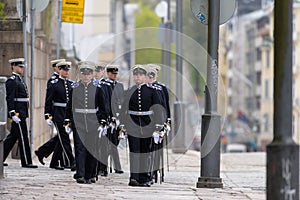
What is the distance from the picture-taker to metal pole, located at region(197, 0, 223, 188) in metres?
17.3

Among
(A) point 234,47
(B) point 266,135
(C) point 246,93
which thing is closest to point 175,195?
(B) point 266,135

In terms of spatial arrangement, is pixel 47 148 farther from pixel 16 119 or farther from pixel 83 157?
pixel 83 157

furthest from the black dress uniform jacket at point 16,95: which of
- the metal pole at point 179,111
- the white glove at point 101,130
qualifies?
the metal pole at point 179,111

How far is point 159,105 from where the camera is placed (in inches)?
711

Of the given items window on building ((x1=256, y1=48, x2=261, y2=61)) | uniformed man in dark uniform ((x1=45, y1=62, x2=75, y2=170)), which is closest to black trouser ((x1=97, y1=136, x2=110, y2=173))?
uniformed man in dark uniform ((x1=45, y1=62, x2=75, y2=170))

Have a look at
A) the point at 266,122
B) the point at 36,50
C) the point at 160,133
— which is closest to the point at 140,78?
the point at 160,133

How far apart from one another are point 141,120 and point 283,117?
687 centimetres

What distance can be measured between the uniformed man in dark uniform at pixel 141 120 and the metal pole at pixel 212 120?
926mm

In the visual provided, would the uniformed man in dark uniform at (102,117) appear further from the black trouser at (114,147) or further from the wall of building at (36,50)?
the wall of building at (36,50)

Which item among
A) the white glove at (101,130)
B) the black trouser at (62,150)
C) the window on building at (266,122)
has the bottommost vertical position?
the window on building at (266,122)

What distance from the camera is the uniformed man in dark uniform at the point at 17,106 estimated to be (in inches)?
768

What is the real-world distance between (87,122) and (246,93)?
4702 inches

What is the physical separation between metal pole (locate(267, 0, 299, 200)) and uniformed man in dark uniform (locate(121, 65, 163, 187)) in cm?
660

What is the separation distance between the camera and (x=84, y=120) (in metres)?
17.4
